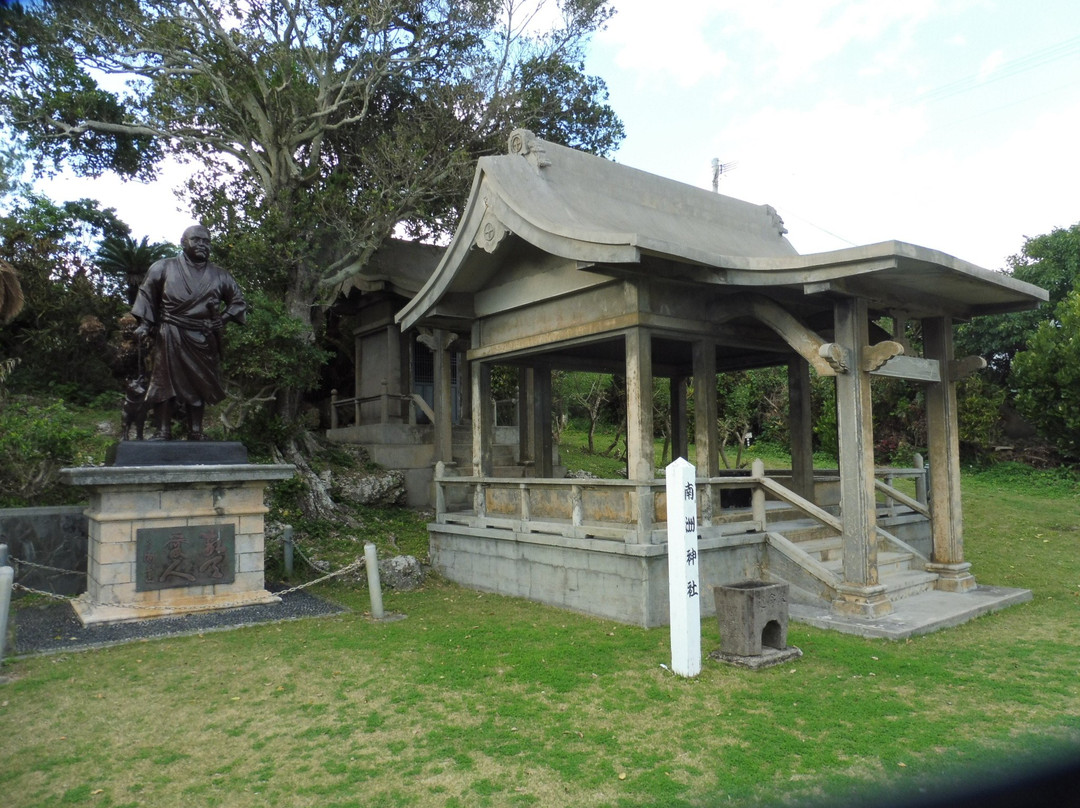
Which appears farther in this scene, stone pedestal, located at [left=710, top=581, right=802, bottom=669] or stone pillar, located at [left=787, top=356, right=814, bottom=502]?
stone pillar, located at [left=787, top=356, right=814, bottom=502]

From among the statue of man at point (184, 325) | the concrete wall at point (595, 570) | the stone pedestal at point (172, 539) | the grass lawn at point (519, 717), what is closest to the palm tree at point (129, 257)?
the statue of man at point (184, 325)

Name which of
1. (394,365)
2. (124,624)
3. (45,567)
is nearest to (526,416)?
(394,365)

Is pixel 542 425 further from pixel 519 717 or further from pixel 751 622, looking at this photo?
pixel 519 717

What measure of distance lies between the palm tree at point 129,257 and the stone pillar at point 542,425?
1230cm

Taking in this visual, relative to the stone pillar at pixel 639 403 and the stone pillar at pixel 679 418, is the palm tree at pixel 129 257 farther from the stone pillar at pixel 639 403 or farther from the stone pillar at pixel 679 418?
the stone pillar at pixel 639 403

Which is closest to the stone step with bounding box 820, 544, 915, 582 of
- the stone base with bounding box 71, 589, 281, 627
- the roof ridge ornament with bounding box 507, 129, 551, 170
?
the roof ridge ornament with bounding box 507, 129, 551, 170

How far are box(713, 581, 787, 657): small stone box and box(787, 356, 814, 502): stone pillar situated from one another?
15.4 feet

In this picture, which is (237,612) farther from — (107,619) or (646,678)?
(646,678)

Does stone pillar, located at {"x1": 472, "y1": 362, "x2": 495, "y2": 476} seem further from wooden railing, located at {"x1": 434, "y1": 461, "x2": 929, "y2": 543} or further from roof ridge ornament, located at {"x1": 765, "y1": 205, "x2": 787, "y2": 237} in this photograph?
roof ridge ornament, located at {"x1": 765, "y1": 205, "x2": 787, "y2": 237}

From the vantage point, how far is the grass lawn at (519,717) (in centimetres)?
459

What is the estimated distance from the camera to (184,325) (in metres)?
9.73

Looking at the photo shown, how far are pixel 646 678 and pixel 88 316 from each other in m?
17.8

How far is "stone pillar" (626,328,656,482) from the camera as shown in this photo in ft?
29.9

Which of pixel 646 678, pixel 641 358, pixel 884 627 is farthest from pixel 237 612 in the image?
pixel 884 627
